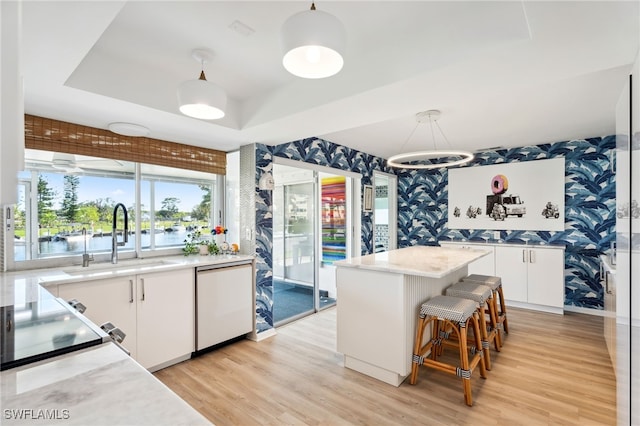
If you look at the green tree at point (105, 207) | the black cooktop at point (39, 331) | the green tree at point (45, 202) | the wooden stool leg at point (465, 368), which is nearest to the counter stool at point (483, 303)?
the wooden stool leg at point (465, 368)

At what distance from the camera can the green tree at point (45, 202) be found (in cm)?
263

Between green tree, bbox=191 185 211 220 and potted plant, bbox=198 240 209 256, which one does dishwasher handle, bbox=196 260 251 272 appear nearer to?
potted plant, bbox=198 240 209 256

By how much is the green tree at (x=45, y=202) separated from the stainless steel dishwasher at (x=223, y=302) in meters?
1.30

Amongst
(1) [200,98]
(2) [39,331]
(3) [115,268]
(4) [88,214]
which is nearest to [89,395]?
(2) [39,331]

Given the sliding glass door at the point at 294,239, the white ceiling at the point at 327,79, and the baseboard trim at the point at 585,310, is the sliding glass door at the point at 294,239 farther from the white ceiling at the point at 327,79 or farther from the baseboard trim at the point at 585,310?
the baseboard trim at the point at 585,310

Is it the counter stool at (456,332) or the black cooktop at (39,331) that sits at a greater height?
the black cooktop at (39,331)

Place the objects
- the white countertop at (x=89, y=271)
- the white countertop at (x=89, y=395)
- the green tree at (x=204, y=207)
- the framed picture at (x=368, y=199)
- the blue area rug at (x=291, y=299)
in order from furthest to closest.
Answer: the framed picture at (x=368, y=199) → the blue area rug at (x=291, y=299) → the green tree at (x=204, y=207) → the white countertop at (x=89, y=271) → the white countertop at (x=89, y=395)

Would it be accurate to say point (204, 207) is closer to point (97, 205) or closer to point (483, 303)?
point (97, 205)

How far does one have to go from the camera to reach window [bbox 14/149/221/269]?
2.60 metres

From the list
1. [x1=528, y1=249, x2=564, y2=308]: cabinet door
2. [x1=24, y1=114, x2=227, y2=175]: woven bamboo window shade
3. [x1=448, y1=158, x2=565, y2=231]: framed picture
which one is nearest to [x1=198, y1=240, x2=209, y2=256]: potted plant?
[x1=24, y1=114, x2=227, y2=175]: woven bamboo window shade

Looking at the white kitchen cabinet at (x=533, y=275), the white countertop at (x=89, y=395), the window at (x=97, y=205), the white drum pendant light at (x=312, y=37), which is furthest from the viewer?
the white kitchen cabinet at (x=533, y=275)

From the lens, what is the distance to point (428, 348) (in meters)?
2.73

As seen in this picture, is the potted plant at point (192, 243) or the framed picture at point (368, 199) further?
the framed picture at point (368, 199)

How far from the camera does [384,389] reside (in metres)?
2.42
